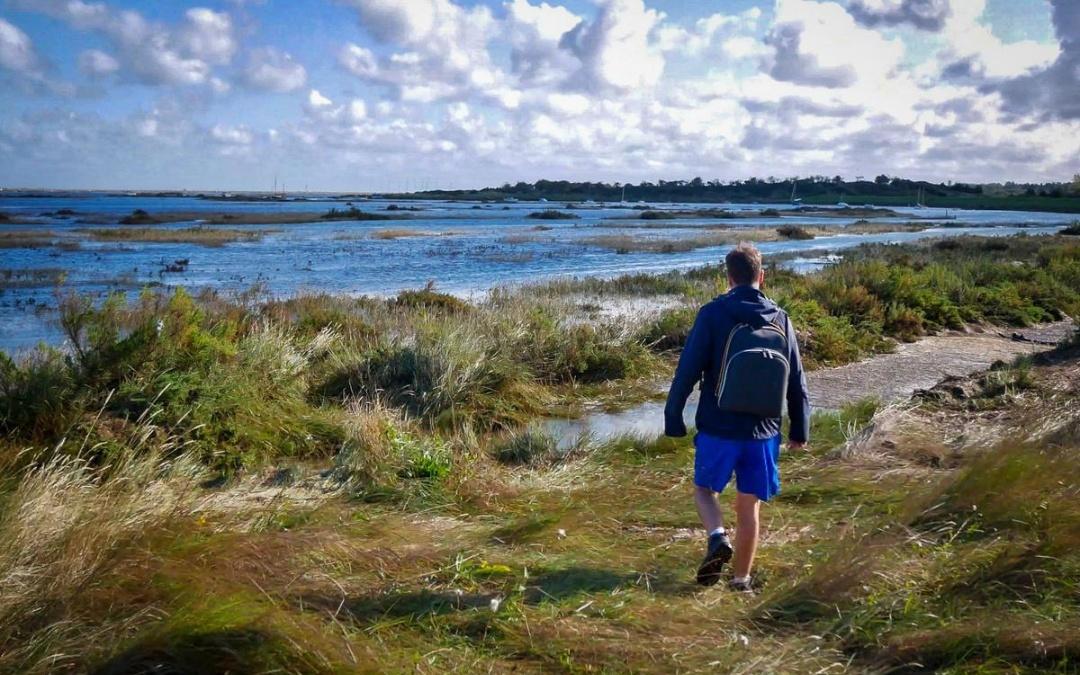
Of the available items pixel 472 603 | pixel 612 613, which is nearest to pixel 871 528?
pixel 612 613

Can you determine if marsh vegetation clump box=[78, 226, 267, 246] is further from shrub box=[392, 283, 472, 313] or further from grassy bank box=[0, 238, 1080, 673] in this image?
grassy bank box=[0, 238, 1080, 673]

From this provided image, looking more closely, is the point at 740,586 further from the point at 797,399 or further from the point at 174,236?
the point at 174,236

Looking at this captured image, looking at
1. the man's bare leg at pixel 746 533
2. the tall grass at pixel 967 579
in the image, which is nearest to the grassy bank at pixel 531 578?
the tall grass at pixel 967 579

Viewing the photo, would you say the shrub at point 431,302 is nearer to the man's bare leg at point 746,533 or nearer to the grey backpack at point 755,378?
the man's bare leg at point 746,533

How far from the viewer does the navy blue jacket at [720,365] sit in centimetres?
444

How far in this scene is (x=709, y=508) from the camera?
4.66m

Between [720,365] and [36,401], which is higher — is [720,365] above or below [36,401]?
above

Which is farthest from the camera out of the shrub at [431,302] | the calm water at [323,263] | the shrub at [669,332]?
the calm water at [323,263]

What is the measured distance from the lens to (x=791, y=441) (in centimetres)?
469

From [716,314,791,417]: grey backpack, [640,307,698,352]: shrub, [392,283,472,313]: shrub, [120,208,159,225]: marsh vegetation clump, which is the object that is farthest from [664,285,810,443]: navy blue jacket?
[120,208,159,225]: marsh vegetation clump

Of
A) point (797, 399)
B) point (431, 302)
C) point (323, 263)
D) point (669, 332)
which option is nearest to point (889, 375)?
point (669, 332)

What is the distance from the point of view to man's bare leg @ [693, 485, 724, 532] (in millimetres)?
4621

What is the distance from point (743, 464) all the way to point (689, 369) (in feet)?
1.89

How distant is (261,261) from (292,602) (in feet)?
99.1
